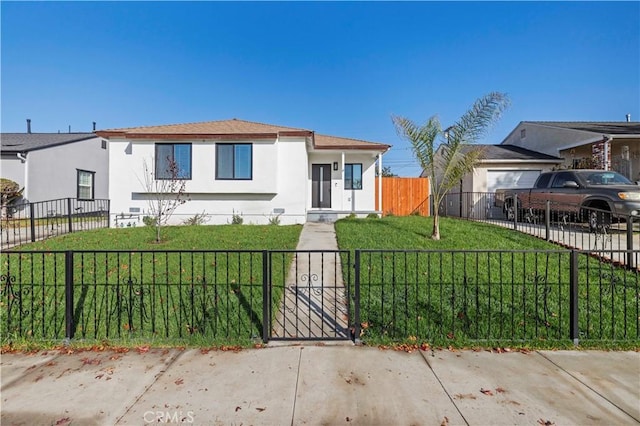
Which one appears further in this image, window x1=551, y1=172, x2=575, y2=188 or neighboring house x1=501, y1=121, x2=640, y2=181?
neighboring house x1=501, y1=121, x2=640, y2=181

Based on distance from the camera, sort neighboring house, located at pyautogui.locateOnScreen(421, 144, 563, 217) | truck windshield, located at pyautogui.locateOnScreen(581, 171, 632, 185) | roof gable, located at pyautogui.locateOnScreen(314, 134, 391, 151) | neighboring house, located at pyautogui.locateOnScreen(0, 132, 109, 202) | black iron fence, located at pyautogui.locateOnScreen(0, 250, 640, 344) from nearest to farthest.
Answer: black iron fence, located at pyautogui.locateOnScreen(0, 250, 640, 344) → truck windshield, located at pyautogui.locateOnScreen(581, 171, 632, 185) → roof gable, located at pyautogui.locateOnScreen(314, 134, 391, 151) → neighboring house, located at pyautogui.locateOnScreen(0, 132, 109, 202) → neighboring house, located at pyautogui.locateOnScreen(421, 144, 563, 217)

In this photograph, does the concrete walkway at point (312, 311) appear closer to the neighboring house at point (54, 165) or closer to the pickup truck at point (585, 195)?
the pickup truck at point (585, 195)

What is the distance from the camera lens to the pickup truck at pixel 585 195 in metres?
8.11

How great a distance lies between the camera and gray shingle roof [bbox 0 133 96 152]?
47.8ft

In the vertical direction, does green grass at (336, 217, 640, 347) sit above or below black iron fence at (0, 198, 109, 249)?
below

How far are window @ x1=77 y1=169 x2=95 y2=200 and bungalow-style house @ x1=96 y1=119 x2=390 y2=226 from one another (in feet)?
20.1

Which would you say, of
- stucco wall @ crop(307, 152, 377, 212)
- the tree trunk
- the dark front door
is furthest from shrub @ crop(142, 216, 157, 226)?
the tree trunk

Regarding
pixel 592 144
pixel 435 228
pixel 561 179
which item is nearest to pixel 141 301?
pixel 435 228

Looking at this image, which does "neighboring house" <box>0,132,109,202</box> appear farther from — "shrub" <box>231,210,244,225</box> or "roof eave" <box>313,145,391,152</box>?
"roof eave" <box>313,145,391,152</box>

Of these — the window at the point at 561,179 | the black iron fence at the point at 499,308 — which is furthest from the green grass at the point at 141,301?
the window at the point at 561,179

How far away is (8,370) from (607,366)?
6.14 m

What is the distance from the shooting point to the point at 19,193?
14.1 m

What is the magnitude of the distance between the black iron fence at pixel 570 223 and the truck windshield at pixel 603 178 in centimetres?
112

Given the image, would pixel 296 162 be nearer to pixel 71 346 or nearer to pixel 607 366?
pixel 71 346
